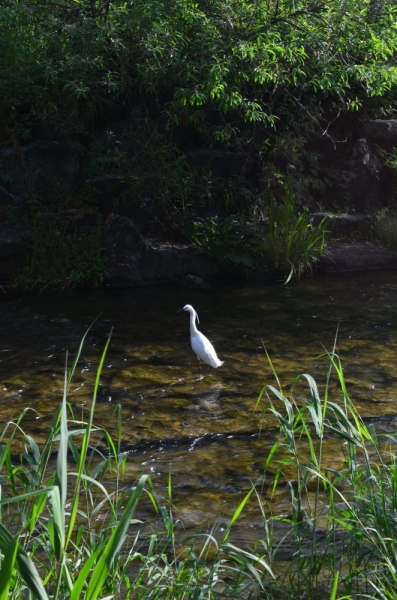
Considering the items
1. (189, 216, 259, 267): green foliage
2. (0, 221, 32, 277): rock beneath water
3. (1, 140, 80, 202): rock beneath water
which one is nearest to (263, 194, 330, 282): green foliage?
(189, 216, 259, 267): green foliage

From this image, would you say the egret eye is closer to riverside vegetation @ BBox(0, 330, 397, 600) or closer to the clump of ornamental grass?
riverside vegetation @ BBox(0, 330, 397, 600)

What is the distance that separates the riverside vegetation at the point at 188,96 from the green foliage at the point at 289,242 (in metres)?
0.02

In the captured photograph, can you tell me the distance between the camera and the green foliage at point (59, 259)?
891 cm

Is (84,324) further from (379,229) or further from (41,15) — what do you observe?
(379,229)

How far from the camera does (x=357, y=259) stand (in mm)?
10156

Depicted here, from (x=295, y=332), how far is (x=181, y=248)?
3.00m

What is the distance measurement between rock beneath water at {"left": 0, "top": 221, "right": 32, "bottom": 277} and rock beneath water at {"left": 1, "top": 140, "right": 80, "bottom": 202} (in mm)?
697

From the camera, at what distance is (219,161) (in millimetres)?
10445

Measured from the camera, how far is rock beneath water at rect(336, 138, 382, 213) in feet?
38.6

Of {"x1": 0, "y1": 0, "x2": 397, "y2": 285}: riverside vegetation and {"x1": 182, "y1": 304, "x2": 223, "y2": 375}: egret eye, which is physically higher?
→ {"x1": 0, "y1": 0, "x2": 397, "y2": 285}: riverside vegetation

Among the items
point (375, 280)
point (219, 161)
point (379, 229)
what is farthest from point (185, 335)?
point (379, 229)

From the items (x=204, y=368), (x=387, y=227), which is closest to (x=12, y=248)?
(x=204, y=368)

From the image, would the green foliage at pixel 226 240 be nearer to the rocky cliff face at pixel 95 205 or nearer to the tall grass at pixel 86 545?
the rocky cliff face at pixel 95 205

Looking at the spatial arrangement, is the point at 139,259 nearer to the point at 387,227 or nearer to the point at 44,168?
the point at 44,168
